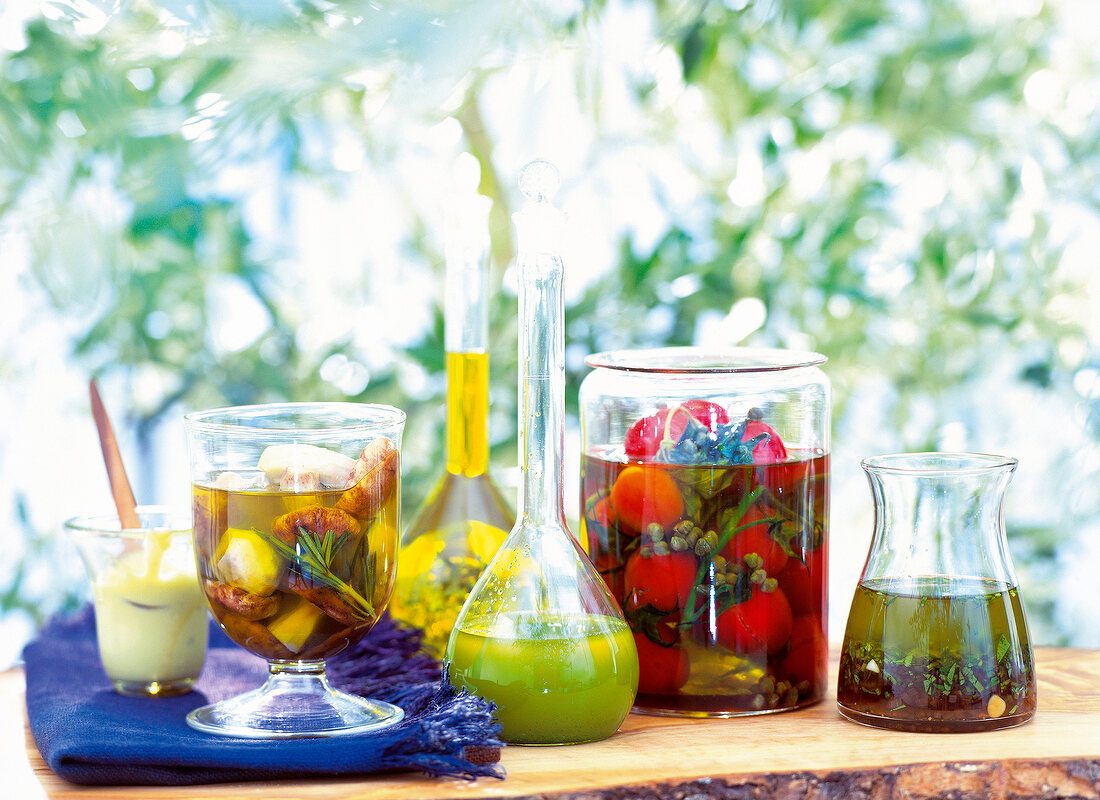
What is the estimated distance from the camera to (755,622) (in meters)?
0.85

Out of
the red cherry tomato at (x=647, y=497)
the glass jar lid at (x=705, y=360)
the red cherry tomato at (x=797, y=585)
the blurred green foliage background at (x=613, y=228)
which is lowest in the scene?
the red cherry tomato at (x=797, y=585)

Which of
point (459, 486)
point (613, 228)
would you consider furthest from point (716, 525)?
point (613, 228)

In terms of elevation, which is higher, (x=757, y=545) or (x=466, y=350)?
(x=466, y=350)

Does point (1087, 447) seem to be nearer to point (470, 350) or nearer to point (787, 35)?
point (787, 35)

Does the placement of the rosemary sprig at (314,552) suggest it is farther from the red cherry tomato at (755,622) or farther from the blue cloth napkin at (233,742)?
the red cherry tomato at (755,622)

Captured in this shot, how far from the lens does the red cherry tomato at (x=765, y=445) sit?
2.80 ft

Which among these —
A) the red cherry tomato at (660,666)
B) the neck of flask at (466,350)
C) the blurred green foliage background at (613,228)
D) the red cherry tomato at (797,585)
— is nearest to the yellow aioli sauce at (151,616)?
the neck of flask at (466,350)

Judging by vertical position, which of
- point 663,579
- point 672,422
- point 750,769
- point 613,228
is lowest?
point 750,769

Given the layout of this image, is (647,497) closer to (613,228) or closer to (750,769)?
(750,769)

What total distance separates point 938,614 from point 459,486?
406 millimetres

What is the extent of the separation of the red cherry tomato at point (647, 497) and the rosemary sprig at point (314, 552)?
199 millimetres

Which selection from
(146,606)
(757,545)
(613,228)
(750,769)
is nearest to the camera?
(750,769)

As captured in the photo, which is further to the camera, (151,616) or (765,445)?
(151,616)

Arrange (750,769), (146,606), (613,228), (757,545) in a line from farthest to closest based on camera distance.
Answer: (613,228)
(146,606)
(757,545)
(750,769)
